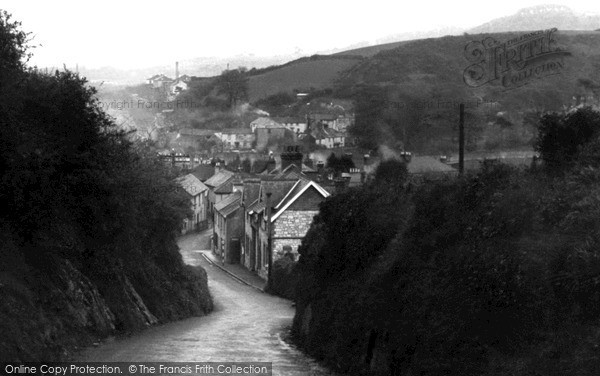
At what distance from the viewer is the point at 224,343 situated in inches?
922

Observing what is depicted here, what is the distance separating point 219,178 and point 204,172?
598 centimetres

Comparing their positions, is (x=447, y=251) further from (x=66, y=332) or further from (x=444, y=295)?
(x=66, y=332)

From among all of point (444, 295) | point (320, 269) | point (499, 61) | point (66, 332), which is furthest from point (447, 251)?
point (499, 61)

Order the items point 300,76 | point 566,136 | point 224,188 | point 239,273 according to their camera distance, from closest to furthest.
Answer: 1. point 566,136
2. point 239,273
3. point 224,188
4. point 300,76

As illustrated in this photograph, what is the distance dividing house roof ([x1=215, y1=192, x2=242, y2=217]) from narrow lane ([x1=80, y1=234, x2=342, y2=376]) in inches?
954

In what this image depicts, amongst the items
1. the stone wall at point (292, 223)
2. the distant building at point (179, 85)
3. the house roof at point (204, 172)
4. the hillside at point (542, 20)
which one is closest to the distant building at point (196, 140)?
the house roof at point (204, 172)

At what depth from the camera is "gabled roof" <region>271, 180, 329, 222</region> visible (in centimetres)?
5231

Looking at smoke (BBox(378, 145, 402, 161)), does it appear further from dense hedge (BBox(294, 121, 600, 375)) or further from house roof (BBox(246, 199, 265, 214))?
dense hedge (BBox(294, 121, 600, 375))

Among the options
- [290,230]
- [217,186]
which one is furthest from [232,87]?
[290,230]

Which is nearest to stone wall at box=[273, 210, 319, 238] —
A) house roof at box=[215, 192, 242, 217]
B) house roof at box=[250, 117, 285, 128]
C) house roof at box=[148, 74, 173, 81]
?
house roof at box=[215, 192, 242, 217]

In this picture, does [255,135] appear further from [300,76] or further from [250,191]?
[250,191]

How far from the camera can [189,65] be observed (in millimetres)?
151375

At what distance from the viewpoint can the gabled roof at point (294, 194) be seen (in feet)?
172

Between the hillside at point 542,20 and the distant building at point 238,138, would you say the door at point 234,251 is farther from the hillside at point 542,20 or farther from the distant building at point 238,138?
the hillside at point 542,20
